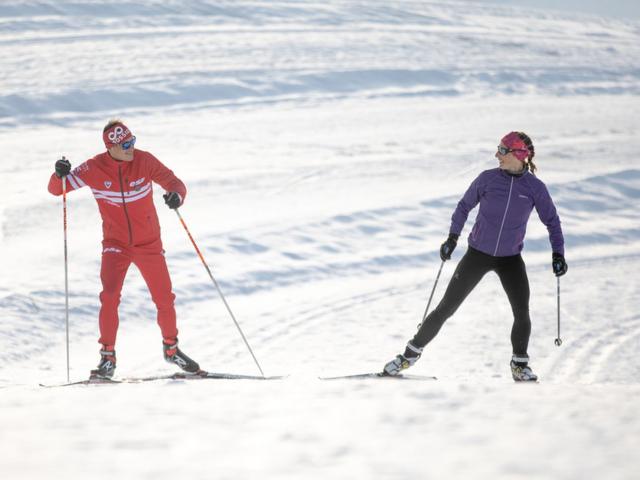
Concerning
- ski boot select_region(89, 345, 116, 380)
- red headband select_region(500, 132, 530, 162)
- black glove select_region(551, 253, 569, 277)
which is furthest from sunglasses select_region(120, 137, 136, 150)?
black glove select_region(551, 253, 569, 277)

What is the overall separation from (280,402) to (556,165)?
11.2 metres

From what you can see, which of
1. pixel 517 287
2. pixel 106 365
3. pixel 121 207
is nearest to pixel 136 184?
pixel 121 207

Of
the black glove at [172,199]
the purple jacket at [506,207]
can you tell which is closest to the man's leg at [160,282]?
the black glove at [172,199]

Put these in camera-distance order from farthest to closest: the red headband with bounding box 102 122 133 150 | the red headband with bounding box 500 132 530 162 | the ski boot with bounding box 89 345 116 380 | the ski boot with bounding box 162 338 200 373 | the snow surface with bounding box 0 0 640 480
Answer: the ski boot with bounding box 162 338 200 373, the ski boot with bounding box 89 345 116 380, the red headband with bounding box 102 122 133 150, the red headband with bounding box 500 132 530 162, the snow surface with bounding box 0 0 640 480

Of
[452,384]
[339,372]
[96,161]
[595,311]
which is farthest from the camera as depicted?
[595,311]

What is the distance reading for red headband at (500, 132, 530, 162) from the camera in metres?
4.70

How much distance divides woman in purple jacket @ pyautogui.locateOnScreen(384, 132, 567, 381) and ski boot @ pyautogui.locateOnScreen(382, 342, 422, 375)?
209 mm

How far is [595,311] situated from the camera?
8336mm

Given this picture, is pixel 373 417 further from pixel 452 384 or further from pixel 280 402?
pixel 452 384

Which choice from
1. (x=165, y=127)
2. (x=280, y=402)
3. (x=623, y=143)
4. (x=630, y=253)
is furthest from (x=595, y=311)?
(x=165, y=127)

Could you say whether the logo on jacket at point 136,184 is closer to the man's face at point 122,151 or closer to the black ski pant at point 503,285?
the man's face at point 122,151

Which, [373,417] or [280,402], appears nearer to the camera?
[373,417]

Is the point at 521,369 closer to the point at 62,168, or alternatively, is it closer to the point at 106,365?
the point at 106,365

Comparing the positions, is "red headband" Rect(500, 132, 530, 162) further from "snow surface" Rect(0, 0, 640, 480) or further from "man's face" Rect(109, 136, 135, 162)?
"man's face" Rect(109, 136, 135, 162)
